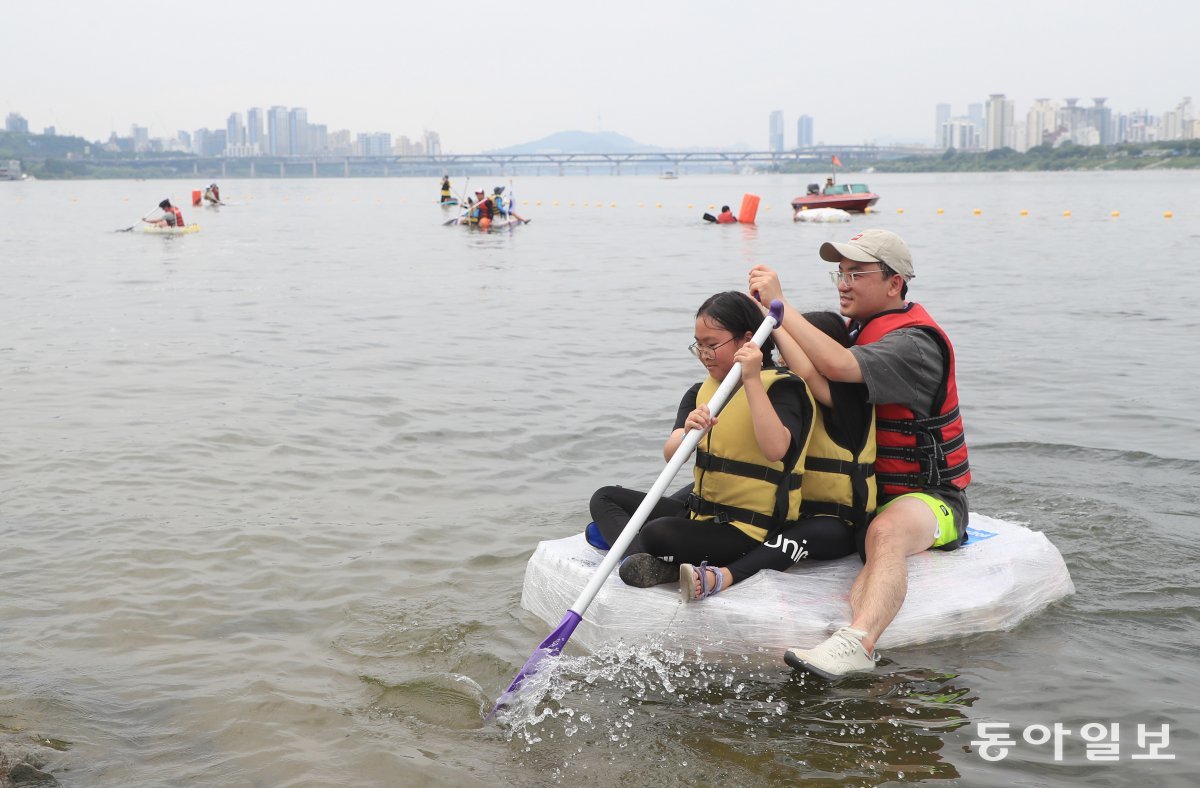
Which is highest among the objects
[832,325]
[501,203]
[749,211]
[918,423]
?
[501,203]

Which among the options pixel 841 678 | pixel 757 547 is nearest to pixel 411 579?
pixel 757 547

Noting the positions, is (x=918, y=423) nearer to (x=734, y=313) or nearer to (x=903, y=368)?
(x=903, y=368)

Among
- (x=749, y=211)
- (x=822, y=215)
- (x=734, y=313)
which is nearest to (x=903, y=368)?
(x=734, y=313)

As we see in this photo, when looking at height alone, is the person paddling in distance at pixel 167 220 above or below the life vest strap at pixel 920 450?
above

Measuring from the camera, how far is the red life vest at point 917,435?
4688 millimetres

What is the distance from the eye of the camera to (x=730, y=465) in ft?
15.0

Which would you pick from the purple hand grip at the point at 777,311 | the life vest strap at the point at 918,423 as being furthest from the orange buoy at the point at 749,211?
the purple hand grip at the point at 777,311

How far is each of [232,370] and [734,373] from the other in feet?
24.9

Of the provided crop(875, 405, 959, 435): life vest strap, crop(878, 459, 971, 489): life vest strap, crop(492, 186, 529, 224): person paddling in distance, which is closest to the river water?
crop(878, 459, 971, 489): life vest strap

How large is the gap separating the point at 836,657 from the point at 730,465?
0.83 meters

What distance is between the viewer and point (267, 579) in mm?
5867

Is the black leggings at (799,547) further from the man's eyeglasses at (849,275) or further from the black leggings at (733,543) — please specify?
the man's eyeglasses at (849,275)

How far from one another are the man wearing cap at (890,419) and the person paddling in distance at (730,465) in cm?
17

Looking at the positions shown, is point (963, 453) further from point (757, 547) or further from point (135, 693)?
point (135, 693)
